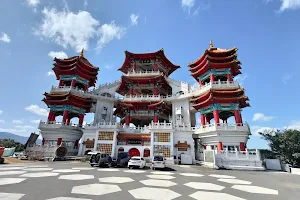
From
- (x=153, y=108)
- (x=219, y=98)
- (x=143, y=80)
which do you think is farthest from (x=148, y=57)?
(x=219, y=98)

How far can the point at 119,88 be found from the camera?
35.3 meters

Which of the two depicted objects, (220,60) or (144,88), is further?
(144,88)

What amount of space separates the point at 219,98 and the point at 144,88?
16537 mm

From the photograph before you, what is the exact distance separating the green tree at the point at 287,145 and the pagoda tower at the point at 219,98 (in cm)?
1537

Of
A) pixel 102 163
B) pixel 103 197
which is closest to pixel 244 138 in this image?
pixel 102 163

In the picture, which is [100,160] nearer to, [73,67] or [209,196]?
[209,196]

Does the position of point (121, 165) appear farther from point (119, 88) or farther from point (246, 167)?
point (119, 88)

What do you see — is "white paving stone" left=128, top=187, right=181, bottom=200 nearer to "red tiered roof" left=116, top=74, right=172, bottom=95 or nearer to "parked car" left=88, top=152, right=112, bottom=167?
"parked car" left=88, top=152, right=112, bottom=167

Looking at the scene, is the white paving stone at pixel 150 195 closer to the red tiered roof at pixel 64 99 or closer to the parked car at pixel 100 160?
the parked car at pixel 100 160

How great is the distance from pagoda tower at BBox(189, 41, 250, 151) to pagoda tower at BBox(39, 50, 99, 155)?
853 inches

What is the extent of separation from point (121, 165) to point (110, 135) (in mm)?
8123

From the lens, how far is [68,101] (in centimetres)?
2911

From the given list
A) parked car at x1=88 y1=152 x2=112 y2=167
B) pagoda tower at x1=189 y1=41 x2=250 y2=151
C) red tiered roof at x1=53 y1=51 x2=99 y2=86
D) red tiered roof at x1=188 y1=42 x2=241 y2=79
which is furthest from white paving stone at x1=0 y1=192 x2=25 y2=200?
red tiered roof at x1=53 y1=51 x2=99 y2=86

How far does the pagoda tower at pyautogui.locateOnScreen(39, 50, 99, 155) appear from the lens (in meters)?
27.5
